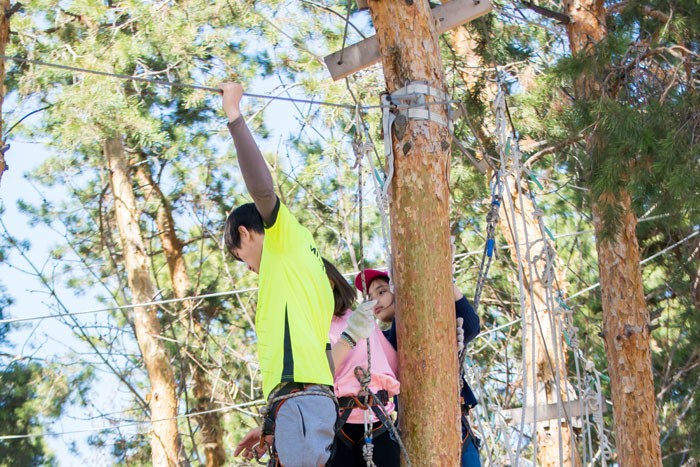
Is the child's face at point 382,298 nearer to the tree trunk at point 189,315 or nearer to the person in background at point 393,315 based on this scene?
the person in background at point 393,315

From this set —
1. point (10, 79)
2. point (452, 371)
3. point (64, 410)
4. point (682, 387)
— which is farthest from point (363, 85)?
point (452, 371)

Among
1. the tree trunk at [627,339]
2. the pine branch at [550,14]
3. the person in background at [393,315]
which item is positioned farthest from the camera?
the pine branch at [550,14]

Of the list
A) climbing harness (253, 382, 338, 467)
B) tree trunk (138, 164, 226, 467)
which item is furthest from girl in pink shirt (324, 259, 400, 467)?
tree trunk (138, 164, 226, 467)

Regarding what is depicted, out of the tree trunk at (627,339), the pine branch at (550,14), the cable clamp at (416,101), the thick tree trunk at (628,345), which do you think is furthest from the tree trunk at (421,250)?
the pine branch at (550,14)

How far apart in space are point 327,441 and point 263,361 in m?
0.30

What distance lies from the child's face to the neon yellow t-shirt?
0.54 metres

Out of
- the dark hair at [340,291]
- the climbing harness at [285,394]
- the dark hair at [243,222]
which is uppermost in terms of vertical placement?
the dark hair at [243,222]

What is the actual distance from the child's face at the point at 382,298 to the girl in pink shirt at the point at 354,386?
0.20m

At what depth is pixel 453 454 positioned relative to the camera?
9.31 feet

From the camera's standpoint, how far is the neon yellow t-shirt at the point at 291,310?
248 cm

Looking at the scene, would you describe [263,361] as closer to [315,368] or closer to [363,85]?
[315,368]

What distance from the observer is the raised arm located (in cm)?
246

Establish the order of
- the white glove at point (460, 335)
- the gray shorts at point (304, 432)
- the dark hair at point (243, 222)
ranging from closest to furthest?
the gray shorts at point (304, 432)
the dark hair at point (243, 222)
the white glove at point (460, 335)

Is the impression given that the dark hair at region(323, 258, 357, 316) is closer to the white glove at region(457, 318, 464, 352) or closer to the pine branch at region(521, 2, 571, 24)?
the white glove at region(457, 318, 464, 352)
